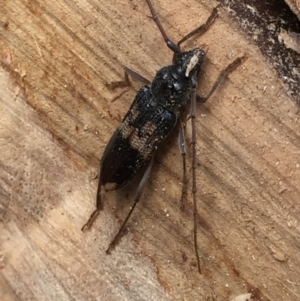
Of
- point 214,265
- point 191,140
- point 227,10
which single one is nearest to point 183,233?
point 214,265

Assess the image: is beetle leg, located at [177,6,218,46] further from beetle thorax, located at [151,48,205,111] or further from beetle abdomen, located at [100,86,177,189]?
beetle abdomen, located at [100,86,177,189]

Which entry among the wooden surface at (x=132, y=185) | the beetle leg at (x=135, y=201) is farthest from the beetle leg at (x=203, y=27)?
the beetle leg at (x=135, y=201)

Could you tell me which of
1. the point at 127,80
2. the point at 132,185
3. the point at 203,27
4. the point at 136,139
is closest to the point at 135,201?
the point at 132,185

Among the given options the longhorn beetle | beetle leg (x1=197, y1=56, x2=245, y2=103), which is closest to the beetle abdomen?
the longhorn beetle

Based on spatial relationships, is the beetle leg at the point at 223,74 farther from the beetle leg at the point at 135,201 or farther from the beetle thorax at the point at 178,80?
the beetle leg at the point at 135,201

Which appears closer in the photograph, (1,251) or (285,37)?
(285,37)

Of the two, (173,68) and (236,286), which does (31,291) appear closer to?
(236,286)

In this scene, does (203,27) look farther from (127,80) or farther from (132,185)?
(132,185)

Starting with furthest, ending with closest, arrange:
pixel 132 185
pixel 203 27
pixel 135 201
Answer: pixel 132 185 < pixel 135 201 < pixel 203 27
